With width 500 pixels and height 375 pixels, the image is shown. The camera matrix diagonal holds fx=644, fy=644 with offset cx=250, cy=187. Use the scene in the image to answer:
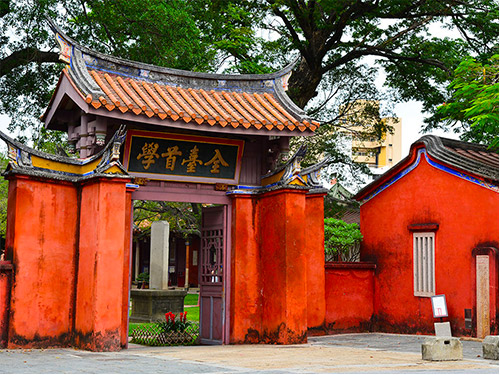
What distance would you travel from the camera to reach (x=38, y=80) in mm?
16750

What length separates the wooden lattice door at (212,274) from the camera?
12000 mm

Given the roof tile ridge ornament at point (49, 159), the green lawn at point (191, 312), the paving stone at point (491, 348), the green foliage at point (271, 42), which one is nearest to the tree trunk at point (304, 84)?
the green foliage at point (271, 42)

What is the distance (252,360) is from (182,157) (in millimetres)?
4114

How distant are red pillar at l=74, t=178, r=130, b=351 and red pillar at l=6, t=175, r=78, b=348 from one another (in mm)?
311

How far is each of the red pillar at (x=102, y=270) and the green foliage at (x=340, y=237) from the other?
19.6 feet

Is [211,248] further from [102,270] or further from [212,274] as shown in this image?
[102,270]

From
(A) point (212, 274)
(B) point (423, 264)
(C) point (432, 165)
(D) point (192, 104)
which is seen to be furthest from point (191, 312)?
(D) point (192, 104)

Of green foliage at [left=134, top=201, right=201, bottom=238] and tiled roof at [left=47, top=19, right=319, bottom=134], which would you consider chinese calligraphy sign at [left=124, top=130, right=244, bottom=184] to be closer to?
tiled roof at [left=47, top=19, right=319, bottom=134]

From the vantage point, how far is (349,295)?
14.2m

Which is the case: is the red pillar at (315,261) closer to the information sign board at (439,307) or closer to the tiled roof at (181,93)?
the tiled roof at (181,93)

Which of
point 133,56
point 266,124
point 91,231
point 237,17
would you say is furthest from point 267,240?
point 237,17

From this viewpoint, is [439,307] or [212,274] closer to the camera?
[439,307]

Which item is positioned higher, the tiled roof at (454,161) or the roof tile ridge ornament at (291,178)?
the tiled roof at (454,161)

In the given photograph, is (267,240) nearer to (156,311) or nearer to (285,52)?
(156,311)
